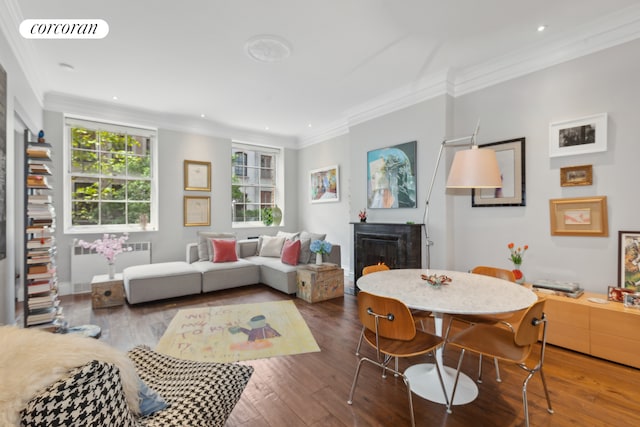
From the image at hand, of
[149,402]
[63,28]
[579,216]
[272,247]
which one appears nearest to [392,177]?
[579,216]

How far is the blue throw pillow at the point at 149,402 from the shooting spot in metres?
1.03

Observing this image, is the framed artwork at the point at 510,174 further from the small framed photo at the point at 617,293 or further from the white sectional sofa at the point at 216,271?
the white sectional sofa at the point at 216,271

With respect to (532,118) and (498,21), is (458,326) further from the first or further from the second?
(498,21)

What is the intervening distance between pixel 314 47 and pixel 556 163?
2730 mm

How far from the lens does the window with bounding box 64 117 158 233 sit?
4.52m

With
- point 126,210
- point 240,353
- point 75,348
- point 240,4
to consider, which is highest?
point 240,4

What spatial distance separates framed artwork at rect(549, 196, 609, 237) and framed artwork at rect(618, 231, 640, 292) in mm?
134

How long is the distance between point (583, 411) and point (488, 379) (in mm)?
523

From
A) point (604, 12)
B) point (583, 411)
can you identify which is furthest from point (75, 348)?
point (604, 12)

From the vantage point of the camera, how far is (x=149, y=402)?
1.05 metres

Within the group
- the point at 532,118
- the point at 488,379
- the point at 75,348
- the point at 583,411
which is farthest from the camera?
the point at 532,118

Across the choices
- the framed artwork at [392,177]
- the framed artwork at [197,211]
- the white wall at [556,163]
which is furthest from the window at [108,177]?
the white wall at [556,163]

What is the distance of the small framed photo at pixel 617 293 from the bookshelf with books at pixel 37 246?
494 centimetres

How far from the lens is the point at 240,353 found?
8.50ft
